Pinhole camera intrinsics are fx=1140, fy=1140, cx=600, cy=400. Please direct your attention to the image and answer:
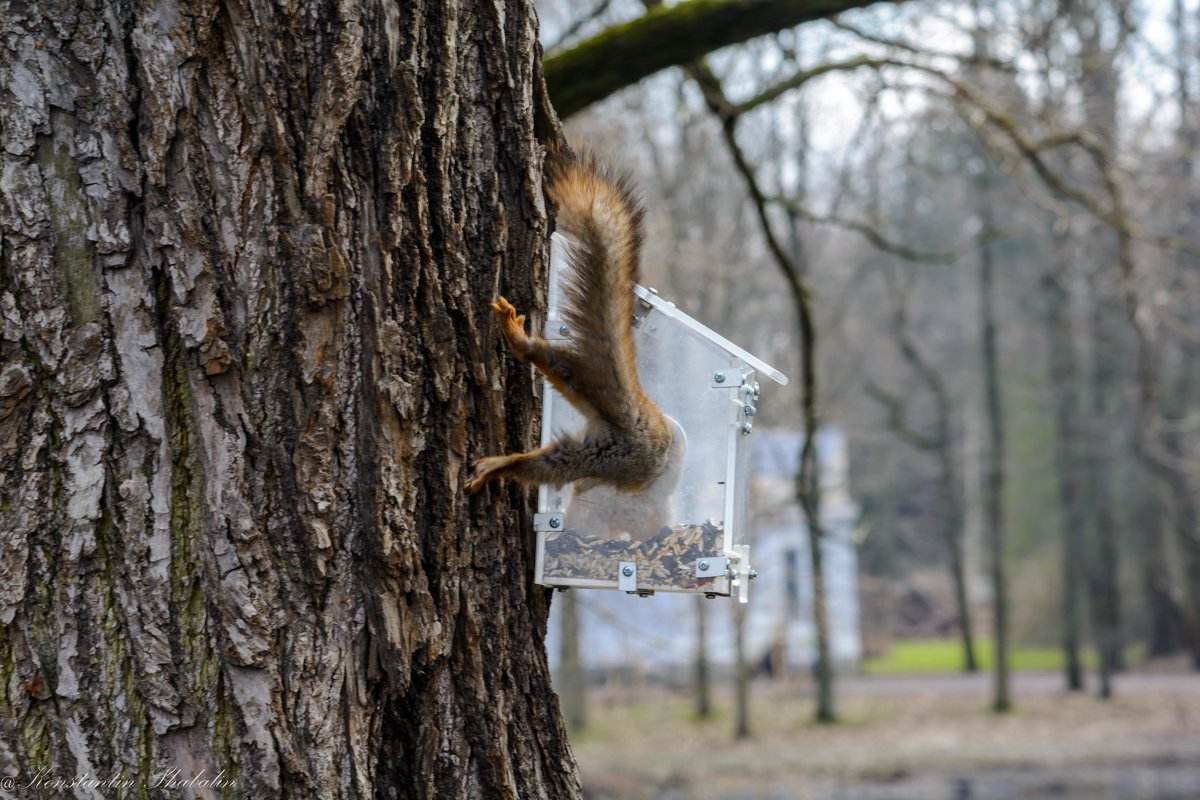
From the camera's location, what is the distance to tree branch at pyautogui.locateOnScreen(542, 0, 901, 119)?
4.35 m

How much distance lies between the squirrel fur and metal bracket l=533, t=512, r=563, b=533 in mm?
75

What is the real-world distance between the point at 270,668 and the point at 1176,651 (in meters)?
23.7

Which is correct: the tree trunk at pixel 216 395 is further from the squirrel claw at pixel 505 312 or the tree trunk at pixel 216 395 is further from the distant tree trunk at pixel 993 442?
the distant tree trunk at pixel 993 442

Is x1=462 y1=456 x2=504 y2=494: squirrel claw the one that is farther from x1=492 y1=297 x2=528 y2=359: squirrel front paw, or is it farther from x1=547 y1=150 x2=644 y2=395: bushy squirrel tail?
x1=547 y1=150 x2=644 y2=395: bushy squirrel tail

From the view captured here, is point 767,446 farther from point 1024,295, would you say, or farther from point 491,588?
point 491,588

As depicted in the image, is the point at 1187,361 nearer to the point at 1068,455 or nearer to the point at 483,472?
the point at 1068,455

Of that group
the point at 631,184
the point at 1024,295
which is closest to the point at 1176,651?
the point at 1024,295

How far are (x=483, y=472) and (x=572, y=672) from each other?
1224 cm

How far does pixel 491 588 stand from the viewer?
2133 millimetres

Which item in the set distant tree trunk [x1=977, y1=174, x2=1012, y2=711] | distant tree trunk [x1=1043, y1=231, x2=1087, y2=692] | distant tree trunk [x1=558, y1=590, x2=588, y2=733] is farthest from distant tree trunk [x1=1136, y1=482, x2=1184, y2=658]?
distant tree trunk [x1=558, y1=590, x2=588, y2=733]

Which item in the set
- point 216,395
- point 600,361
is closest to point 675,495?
point 600,361

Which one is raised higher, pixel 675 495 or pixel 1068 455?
pixel 1068 455

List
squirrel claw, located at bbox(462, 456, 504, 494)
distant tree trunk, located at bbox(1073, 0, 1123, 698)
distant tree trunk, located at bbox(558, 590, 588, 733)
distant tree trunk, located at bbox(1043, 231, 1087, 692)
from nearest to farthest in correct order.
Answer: squirrel claw, located at bbox(462, 456, 504, 494) < distant tree trunk, located at bbox(558, 590, 588, 733) < distant tree trunk, located at bbox(1043, 231, 1087, 692) < distant tree trunk, located at bbox(1073, 0, 1123, 698)

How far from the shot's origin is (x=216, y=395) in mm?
1890
